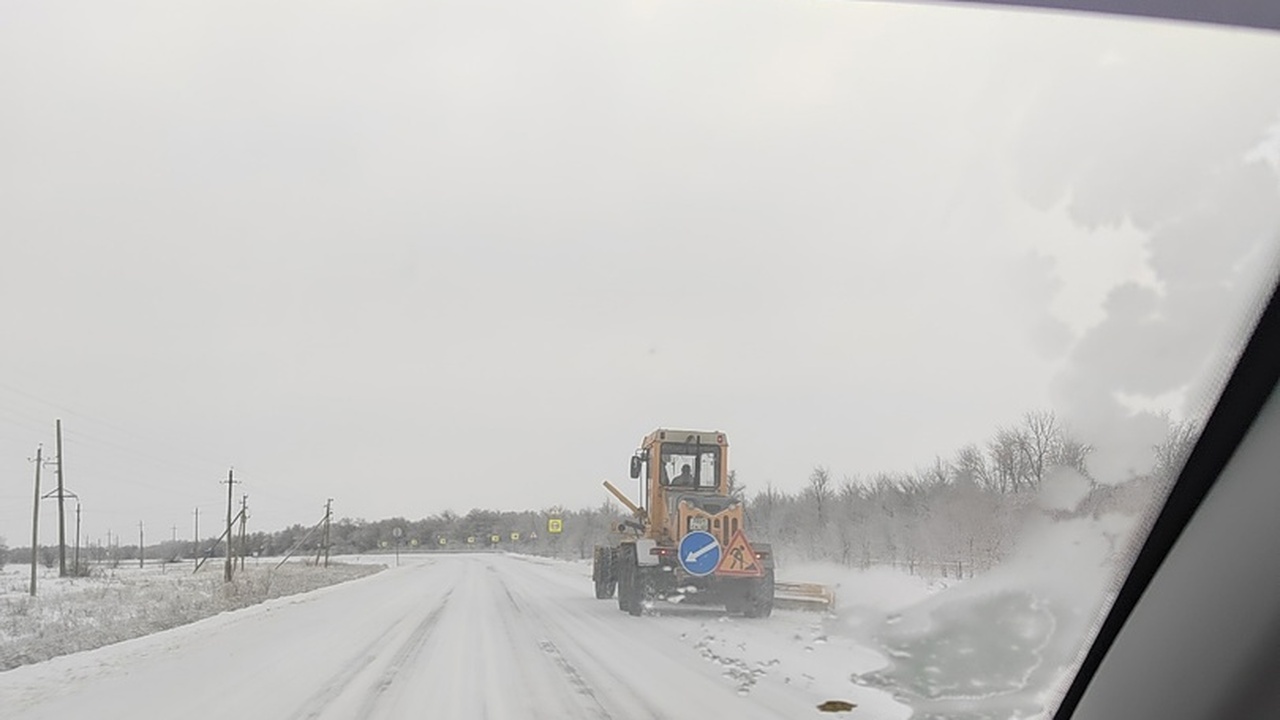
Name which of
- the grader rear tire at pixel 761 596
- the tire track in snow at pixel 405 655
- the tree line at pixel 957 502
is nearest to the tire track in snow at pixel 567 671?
the tire track in snow at pixel 405 655

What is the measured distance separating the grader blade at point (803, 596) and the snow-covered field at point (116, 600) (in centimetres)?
207

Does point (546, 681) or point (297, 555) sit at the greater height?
point (297, 555)

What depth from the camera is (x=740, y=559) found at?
18.5ft

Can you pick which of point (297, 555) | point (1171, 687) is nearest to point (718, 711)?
point (297, 555)

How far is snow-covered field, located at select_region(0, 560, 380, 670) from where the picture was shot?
3.57 m

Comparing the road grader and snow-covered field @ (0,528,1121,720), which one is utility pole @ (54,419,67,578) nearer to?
snow-covered field @ (0,528,1121,720)

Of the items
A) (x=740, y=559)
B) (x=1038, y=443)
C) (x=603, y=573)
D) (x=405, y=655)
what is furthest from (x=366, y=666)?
(x=1038, y=443)

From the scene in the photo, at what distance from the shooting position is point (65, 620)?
3.68 metres

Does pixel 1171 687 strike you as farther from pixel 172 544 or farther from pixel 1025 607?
pixel 172 544

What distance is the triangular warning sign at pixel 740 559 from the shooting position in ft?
18.2

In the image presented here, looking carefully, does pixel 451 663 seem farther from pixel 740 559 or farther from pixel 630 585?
pixel 630 585

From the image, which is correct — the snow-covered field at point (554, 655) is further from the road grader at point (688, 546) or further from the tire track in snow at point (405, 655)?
the road grader at point (688, 546)

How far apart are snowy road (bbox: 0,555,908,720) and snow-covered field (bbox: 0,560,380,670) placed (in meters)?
0.06

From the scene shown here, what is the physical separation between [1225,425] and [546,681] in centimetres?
282
